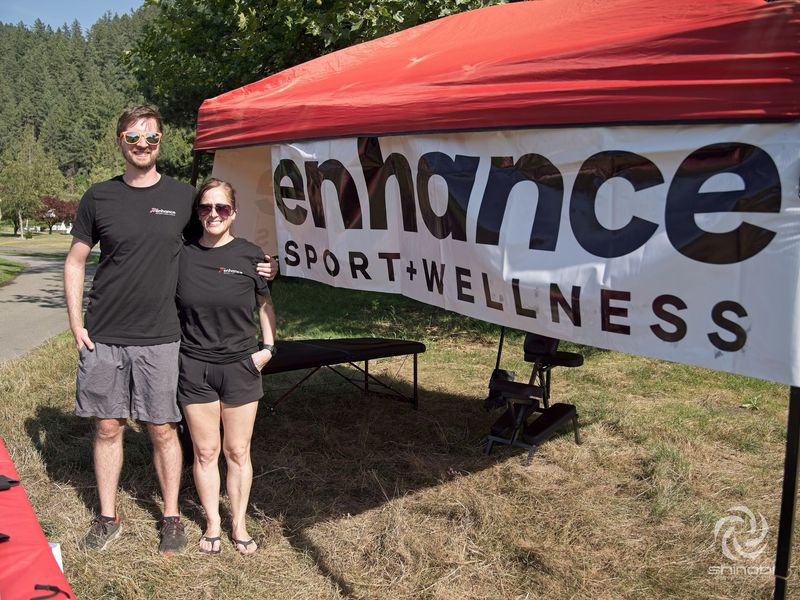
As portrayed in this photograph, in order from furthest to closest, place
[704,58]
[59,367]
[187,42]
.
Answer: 1. [187,42]
2. [59,367]
3. [704,58]

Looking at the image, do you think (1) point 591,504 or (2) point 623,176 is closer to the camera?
(2) point 623,176

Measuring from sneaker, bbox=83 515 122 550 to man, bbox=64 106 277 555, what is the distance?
0.56m

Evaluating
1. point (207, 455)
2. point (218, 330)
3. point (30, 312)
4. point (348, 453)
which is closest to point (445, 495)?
point (348, 453)

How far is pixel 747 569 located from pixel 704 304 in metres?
1.83

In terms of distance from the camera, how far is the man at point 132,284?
3.15m

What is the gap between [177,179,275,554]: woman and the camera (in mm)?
3172

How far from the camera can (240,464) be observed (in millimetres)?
3355

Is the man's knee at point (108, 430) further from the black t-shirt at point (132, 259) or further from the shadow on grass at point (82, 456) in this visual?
the shadow on grass at point (82, 456)

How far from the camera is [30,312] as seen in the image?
41.6ft

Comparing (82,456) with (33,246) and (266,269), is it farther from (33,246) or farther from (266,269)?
(33,246)

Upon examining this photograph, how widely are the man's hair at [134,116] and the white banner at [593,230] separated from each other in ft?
2.25

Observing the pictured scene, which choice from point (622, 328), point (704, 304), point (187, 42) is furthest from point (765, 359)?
point (187, 42)

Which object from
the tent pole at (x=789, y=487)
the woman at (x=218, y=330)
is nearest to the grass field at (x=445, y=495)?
the woman at (x=218, y=330)

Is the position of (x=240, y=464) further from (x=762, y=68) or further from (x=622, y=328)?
(x=762, y=68)
